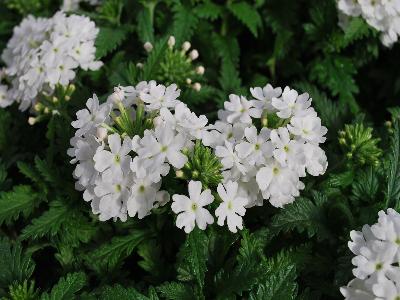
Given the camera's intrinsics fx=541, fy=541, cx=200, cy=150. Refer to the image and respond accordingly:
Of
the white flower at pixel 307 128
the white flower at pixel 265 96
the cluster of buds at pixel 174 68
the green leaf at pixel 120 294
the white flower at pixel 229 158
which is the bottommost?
the green leaf at pixel 120 294

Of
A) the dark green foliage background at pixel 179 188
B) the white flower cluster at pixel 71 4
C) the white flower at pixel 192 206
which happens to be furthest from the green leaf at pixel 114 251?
the white flower cluster at pixel 71 4

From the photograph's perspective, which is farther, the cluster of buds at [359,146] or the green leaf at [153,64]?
the green leaf at [153,64]

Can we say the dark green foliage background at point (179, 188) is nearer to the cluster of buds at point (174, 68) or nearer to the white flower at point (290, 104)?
the cluster of buds at point (174, 68)

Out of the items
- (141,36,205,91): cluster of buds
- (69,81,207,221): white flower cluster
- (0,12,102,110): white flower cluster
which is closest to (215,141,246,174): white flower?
(69,81,207,221): white flower cluster

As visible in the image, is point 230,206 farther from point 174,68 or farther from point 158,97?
point 174,68

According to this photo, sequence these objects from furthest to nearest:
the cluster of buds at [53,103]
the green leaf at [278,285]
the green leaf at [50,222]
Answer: the cluster of buds at [53,103] → the green leaf at [50,222] → the green leaf at [278,285]

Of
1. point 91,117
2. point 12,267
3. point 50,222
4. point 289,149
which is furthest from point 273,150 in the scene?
point 12,267

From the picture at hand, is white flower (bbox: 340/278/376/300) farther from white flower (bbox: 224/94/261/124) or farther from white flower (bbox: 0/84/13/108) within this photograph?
white flower (bbox: 0/84/13/108)
